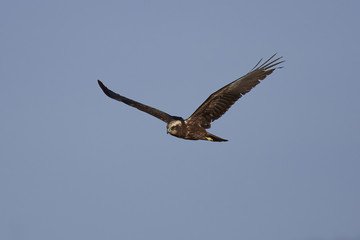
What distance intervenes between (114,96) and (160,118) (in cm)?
232

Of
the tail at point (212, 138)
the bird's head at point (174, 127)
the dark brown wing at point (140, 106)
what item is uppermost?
the dark brown wing at point (140, 106)

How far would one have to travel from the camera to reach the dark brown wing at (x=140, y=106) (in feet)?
65.3

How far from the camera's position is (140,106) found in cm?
2062

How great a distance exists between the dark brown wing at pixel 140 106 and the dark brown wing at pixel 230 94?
1.17 meters

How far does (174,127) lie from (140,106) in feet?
7.76

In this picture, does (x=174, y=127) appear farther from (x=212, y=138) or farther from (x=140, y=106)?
(x=140, y=106)

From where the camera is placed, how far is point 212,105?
18656mm

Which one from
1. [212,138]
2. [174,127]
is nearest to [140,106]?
[174,127]

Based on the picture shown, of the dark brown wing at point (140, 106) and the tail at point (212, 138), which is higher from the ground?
the dark brown wing at point (140, 106)

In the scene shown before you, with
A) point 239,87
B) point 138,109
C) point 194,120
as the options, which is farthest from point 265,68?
point 138,109

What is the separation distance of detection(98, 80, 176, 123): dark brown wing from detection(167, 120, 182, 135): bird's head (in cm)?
83

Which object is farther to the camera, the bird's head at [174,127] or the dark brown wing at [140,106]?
the dark brown wing at [140,106]

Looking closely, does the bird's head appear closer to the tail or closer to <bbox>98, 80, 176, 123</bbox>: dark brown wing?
<bbox>98, 80, 176, 123</bbox>: dark brown wing

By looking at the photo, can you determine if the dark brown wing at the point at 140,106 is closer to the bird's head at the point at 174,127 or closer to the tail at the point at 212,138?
the bird's head at the point at 174,127
